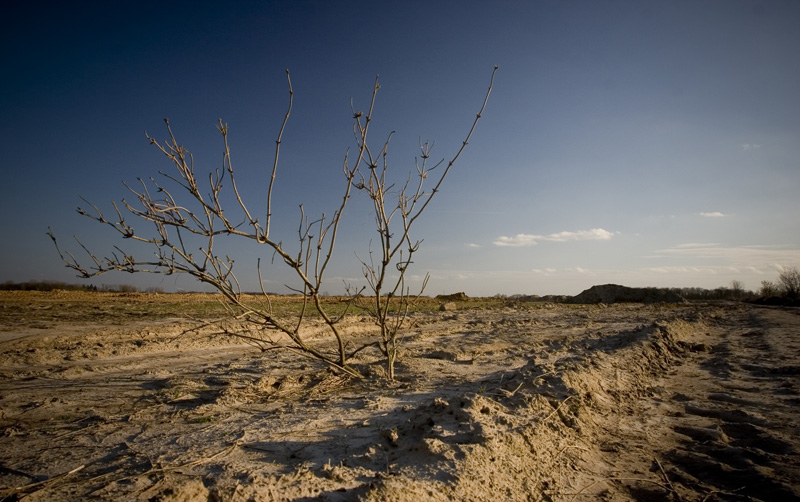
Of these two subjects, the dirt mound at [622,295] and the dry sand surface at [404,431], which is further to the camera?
the dirt mound at [622,295]

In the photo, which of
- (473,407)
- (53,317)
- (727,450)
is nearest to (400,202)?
(473,407)

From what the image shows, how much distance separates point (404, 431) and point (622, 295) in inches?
1694

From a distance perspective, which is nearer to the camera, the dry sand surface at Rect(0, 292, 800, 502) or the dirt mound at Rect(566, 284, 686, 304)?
the dry sand surface at Rect(0, 292, 800, 502)

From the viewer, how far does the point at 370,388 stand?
4816 millimetres

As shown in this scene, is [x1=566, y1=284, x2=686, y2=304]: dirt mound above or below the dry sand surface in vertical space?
above

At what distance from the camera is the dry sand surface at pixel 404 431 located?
2443 millimetres

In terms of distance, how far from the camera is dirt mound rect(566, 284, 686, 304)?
36594 millimetres

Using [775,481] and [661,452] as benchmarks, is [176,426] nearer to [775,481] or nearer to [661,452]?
[661,452]

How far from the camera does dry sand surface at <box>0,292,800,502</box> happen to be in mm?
2443

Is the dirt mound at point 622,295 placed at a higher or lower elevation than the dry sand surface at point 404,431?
higher

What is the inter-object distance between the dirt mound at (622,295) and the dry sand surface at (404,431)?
34.7 metres

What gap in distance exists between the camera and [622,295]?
129 ft

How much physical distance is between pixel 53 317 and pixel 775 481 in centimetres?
1785

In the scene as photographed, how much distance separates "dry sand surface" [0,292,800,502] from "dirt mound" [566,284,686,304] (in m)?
34.7
